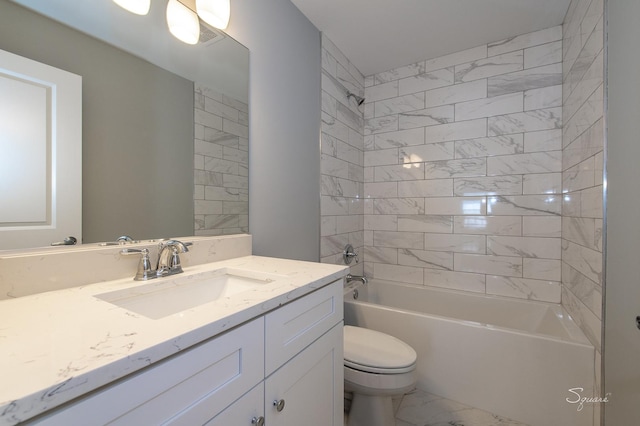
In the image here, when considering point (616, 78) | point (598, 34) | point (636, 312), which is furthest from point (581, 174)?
point (636, 312)

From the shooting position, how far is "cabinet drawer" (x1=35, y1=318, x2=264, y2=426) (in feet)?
1.38

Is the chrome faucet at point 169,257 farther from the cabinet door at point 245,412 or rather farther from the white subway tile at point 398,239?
the white subway tile at point 398,239

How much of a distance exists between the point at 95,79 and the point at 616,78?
6.76 feet

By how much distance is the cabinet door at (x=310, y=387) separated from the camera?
0.77 m

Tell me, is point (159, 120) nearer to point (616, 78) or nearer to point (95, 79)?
point (95, 79)

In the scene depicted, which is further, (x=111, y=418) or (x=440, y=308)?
(x=440, y=308)

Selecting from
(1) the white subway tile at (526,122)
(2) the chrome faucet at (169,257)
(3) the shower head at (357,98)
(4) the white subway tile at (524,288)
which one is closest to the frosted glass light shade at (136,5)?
(2) the chrome faucet at (169,257)

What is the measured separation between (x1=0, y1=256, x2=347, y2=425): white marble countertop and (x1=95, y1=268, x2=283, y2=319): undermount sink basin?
0.05m

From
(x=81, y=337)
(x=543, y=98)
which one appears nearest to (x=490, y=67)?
(x=543, y=98)

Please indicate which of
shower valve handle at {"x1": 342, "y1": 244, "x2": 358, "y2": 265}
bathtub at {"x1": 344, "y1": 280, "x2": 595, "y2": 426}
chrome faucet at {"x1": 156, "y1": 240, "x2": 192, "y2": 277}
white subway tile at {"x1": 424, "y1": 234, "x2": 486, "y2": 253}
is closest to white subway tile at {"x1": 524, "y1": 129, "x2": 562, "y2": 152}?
white subway tile at {"x1": 424, "y1": 234, "x2": 486, "y2": 253}

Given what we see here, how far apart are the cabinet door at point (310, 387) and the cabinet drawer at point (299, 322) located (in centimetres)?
3

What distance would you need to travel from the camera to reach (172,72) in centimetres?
119

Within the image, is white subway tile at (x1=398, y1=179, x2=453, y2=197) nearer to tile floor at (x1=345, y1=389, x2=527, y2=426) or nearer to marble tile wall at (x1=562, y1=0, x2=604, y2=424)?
marble tile wall at (x1=562, y1=0, x2=604, y2=424)

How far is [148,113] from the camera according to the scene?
1.09 meters
